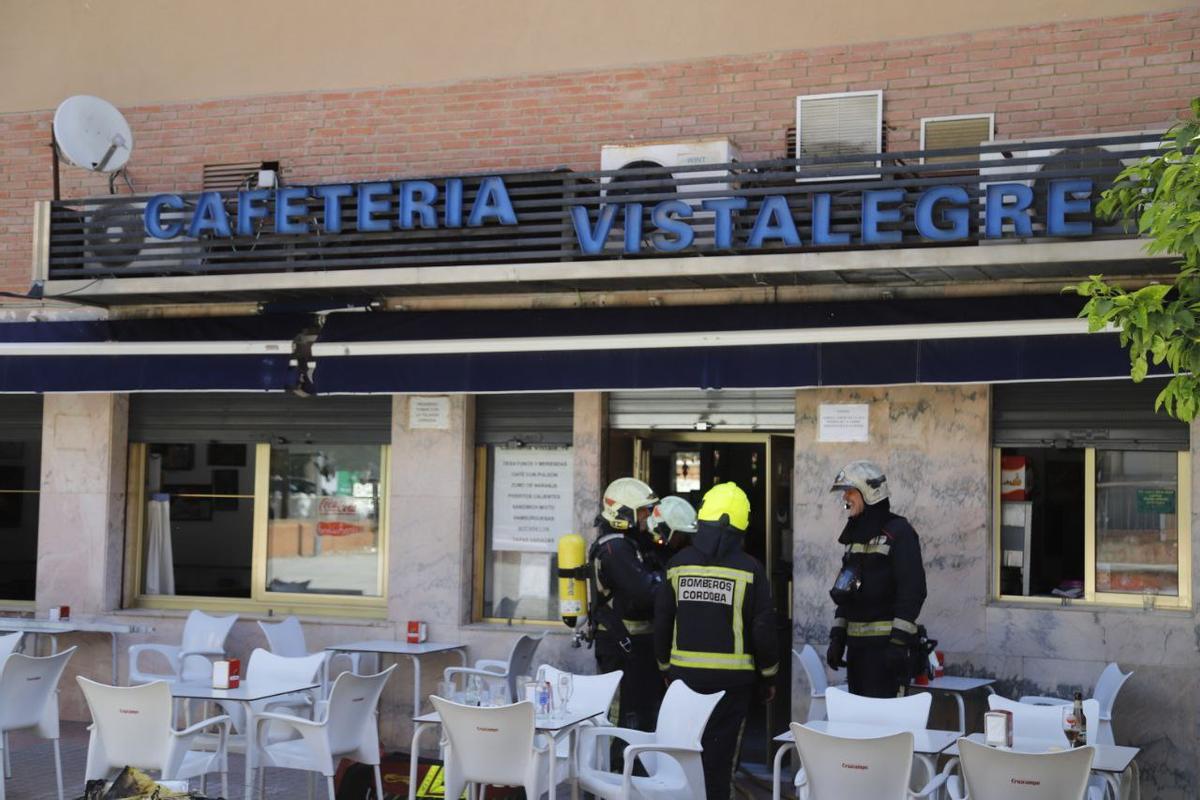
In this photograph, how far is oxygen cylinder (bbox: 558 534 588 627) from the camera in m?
10.3

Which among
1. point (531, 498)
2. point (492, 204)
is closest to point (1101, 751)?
point (531, 498)

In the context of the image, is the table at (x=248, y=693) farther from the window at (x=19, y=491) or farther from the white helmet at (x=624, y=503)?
the window at (x=19, y=491)

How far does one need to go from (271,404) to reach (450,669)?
→ 11.8 feet

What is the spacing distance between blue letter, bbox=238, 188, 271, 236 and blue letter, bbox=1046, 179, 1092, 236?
240 inches

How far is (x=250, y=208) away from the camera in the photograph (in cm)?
1162

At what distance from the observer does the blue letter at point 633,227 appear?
10.5 metres

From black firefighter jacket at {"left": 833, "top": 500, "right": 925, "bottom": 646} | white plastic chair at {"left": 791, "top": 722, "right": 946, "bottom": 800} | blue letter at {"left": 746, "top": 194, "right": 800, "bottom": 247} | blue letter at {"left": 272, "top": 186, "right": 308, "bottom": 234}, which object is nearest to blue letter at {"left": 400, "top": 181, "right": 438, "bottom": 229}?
blue letter at {"left": 272, "top": 186, "right": 308, "bottom": 234}

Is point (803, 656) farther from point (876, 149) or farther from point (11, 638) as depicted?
point (11, 638)

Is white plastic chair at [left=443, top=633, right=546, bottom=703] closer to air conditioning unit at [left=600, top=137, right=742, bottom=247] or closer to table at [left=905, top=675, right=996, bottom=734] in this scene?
table at [left=905, top=675, right=996, bottom=734]

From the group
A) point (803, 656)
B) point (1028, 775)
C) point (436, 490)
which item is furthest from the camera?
point (436, 490)

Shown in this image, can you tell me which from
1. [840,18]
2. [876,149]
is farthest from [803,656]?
[840,18]

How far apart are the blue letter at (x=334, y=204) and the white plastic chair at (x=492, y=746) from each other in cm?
482

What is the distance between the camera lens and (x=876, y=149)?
10.9 m

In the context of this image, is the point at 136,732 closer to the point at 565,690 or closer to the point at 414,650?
the point at 565,690
